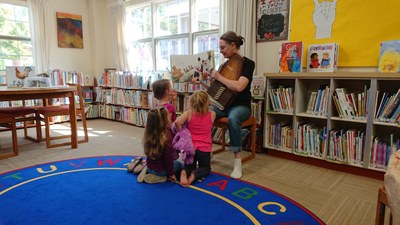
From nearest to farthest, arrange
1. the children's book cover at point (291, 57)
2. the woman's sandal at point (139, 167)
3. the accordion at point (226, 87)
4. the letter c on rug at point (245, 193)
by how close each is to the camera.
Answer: the letter c on rug at point (245, 193)
the woman's sandal at point (139, 167)
the accordion at point (226, 87)
the children's book cover at point (291, 57)

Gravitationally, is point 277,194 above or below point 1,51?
below

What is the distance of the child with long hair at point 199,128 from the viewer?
2242 mm

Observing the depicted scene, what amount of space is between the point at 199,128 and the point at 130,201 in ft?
2.59

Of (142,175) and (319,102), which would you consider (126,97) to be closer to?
(142,175)

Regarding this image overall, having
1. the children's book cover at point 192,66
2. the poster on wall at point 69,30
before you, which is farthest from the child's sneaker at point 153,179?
the poster on wall at point 69,30

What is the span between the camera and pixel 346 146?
2439 millimetres

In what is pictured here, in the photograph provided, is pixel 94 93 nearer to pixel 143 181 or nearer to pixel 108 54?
pixel 108 54

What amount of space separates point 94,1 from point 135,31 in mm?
1107

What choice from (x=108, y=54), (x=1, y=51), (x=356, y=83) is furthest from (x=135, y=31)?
(x=356, y=83)

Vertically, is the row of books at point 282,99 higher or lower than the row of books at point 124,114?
higher

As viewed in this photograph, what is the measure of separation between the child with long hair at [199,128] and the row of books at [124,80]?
249 cm

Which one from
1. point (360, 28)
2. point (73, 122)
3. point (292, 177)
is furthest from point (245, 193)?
point (73, 122)

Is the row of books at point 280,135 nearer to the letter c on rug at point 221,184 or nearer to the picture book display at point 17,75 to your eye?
the letter c on rug at point 221,184

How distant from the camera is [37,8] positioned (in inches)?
190
